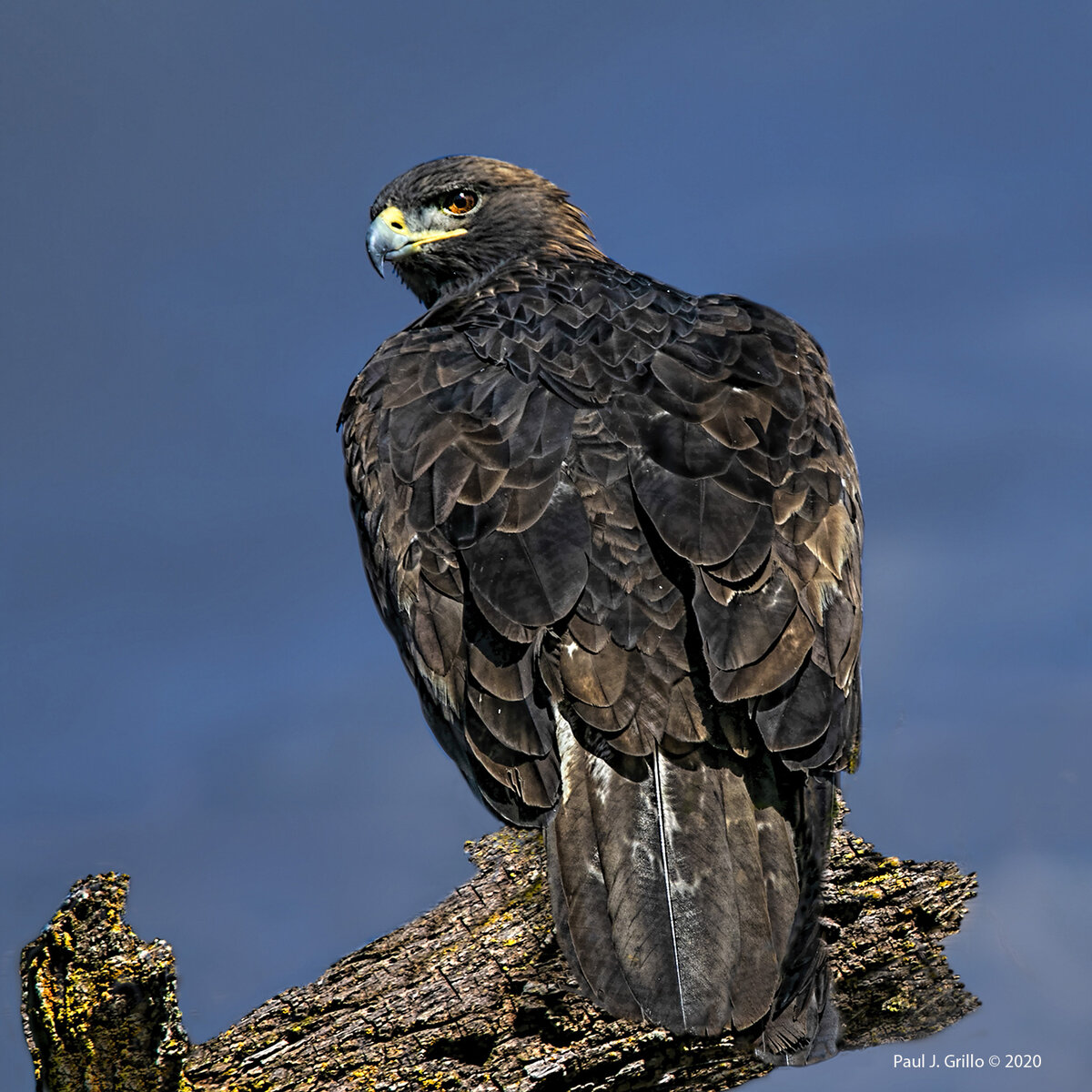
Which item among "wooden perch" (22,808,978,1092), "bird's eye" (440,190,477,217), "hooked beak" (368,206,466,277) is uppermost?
"bird's eye" (440,190,477,217)

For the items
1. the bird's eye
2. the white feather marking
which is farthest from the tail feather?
the bird's eye

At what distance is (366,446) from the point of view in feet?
22.2

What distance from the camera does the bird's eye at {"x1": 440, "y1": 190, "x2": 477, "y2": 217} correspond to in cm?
962

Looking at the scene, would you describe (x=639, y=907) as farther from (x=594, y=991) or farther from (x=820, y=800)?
(x=820, y=800)

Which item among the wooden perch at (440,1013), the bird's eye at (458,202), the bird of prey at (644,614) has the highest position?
the bird's eye at (458,202)

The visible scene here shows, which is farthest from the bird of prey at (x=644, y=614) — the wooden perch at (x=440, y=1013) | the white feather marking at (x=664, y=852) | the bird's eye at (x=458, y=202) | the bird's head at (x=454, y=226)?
the bird's eye at (x=458, y=202)

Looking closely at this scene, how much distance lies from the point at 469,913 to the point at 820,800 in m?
1.56

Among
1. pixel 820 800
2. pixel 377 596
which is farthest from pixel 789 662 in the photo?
pixel 377 596

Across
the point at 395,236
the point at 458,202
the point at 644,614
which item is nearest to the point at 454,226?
the point at 458,202

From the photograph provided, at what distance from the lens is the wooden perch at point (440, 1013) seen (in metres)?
5.10

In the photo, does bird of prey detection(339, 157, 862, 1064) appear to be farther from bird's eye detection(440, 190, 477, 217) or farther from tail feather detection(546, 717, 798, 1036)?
bird's eye detection(440, 190, 477, 217)

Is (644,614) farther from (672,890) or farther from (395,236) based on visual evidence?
(395,236)

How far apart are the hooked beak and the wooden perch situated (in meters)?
5.67

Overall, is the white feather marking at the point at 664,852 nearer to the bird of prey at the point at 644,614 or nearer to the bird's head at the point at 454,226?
the bird of prey at the point at 644,614
